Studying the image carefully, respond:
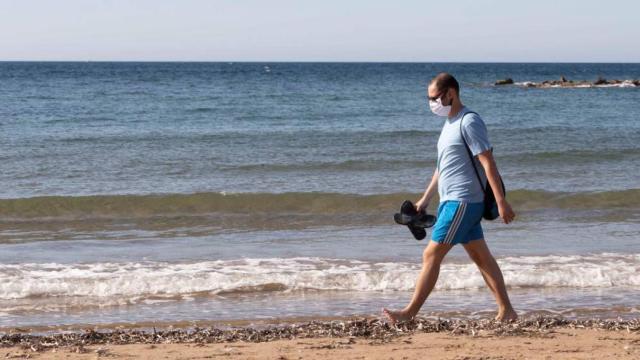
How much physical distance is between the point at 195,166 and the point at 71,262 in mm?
8982

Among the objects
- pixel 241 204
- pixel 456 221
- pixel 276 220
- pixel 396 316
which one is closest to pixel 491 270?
pixel 456 221

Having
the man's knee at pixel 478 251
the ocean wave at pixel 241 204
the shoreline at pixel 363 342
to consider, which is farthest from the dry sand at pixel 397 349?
the ocean wave at pixel 241 204

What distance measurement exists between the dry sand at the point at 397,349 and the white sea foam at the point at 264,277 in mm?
2175

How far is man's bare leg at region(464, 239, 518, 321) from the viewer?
6.64 metres

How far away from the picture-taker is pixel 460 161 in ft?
21.0

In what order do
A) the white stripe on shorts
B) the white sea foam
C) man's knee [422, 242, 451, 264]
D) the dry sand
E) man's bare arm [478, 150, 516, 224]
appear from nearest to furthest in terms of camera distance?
the dry sand
man's bare arm [478, 150, 516, 224]
the white stripe on shorts
man's knee [422, 242, 451, 264]
the white sea foam

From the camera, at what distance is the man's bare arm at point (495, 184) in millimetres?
6273

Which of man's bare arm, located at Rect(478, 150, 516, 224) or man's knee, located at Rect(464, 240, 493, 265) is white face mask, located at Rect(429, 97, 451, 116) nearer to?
Answer: man's bare arm, located at Rect(478, 150, 516, 224)

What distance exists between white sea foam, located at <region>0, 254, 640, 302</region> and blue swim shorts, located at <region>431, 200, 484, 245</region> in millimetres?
2251

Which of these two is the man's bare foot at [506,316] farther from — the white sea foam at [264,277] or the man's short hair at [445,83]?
the white sea foam at [264,277]

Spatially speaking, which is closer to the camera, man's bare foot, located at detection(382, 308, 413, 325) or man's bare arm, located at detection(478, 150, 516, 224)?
man's bare arm, located at detection(478, 150, 516, 224)

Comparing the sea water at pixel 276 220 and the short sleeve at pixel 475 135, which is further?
the sea water at pixel 276 220

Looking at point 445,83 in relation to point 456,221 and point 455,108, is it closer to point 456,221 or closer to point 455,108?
point 455,108

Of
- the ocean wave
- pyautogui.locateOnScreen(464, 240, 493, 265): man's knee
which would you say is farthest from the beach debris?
the ocean wave
